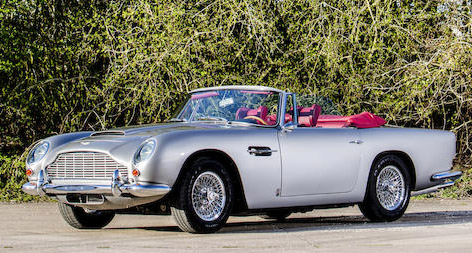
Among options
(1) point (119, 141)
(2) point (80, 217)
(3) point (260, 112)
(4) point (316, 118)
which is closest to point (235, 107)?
(3) point (260, 112)

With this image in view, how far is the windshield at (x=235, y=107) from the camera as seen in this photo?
8.64 metres

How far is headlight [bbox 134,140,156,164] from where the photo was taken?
7.39 m

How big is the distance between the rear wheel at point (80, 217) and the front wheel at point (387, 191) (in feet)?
9.45

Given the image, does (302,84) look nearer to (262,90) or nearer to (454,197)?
(454,197)

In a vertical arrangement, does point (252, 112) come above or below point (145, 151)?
above

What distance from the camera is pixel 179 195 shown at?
747 cm

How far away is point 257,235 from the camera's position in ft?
25.4

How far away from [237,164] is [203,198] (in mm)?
493

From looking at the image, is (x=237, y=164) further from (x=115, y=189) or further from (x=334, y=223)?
(x=334, y=223)

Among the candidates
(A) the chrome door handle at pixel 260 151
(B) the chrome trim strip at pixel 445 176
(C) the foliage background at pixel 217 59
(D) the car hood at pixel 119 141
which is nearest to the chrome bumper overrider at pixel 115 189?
(D) the car hood at pixel 119 141

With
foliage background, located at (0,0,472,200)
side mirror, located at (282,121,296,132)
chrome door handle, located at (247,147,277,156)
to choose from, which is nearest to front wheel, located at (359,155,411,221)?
side mirror, located at (282,121,296,132)

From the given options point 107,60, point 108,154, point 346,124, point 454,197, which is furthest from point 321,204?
point 107,60

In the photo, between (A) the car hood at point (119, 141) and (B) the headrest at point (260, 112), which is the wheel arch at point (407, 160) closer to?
(B) the headrest at point (260, 112)

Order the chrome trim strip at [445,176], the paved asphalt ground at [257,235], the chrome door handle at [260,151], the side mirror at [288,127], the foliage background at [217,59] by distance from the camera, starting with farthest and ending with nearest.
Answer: the foliage background at [217,59]
the chrome trim strip at [445,176]
the side mirror at [288,127]
the chrome door handle at [260,151]
the paved asphalt ground at [257,235]
